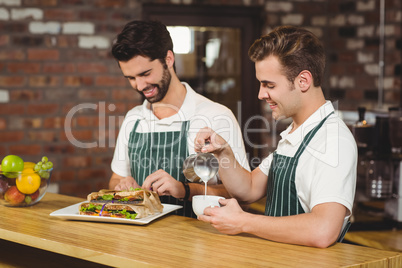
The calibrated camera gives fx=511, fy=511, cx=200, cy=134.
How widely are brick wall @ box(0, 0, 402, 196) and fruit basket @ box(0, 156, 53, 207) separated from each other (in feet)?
4.98

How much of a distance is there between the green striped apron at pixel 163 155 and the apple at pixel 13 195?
55 cm

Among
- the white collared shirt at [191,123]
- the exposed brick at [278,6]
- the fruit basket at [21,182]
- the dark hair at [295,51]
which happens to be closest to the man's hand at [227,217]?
the dark hair at [295,51]

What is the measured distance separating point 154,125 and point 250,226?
961 millimetres

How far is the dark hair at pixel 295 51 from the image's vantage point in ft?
5.27

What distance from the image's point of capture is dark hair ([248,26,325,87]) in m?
1.61

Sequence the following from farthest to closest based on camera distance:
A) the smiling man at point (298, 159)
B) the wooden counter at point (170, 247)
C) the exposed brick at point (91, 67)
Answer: the exposed brick at point (91, 67), the smiling man at point (298, 159), the wooden counter at point (170, 247)

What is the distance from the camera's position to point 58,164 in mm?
3463

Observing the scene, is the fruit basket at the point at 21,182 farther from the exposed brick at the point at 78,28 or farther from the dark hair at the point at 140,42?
the exposed brick at the point at 78,28

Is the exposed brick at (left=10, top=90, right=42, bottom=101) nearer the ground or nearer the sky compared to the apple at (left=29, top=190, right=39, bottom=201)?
nearer the sky

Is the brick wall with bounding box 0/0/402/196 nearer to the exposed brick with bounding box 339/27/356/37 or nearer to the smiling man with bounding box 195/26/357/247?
the exposed brick with bounding box 339/27/356/37

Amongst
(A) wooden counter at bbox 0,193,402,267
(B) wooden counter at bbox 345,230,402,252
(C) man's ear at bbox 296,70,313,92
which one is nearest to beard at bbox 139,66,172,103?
(A) wooden counter at bbox 0,193,402,267

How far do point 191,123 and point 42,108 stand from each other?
5.07 ft

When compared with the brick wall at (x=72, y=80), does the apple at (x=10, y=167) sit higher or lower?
lower

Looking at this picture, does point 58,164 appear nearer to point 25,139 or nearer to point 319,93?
point 25,139
